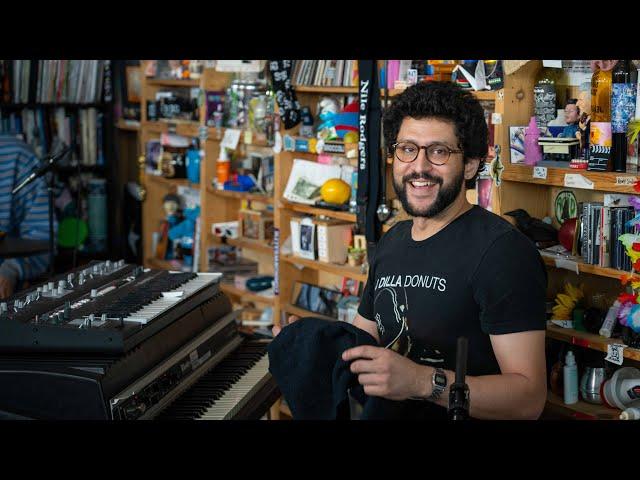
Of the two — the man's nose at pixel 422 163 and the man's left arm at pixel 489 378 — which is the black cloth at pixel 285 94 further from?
the man's left arm at pixel 489 378

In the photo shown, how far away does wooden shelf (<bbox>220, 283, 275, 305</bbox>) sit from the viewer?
5.02 meters

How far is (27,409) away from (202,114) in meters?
3.61

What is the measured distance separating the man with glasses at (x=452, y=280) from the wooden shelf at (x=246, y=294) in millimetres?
2722

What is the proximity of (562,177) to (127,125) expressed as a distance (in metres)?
4.50

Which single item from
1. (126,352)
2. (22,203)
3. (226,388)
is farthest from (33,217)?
(126,352)

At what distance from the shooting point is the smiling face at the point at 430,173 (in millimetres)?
2146

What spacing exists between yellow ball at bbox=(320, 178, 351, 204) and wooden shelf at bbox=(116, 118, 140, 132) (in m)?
2.72

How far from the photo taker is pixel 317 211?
14.8ft

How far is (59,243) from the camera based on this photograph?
677cm

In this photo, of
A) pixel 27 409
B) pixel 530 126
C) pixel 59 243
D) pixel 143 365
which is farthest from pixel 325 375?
pixel 59 243

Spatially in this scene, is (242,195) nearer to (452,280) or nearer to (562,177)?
(562,177)

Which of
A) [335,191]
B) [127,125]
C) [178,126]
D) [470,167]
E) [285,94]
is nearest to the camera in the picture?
[470,167]

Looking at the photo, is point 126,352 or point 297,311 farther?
point 297,311

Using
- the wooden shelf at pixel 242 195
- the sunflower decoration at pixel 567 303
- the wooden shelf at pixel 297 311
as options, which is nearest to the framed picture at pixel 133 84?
the wooden shelf at pixel 242 195
